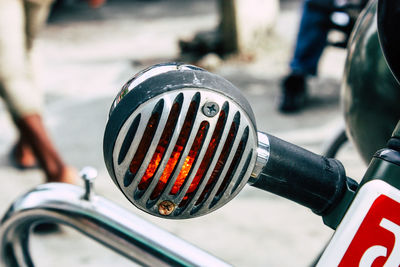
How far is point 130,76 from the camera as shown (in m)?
4.51

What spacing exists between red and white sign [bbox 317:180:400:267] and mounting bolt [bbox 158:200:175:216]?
0.67ft

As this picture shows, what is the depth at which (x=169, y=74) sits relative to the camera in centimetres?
65

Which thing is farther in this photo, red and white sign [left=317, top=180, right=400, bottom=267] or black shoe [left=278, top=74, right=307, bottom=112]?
black shoe [left=278, top=74, right=307, bottom=112]

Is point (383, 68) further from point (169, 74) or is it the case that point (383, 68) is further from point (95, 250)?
point (95, 250)

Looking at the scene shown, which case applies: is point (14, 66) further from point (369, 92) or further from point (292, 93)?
point (292, 93)

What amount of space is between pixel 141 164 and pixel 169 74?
11cm

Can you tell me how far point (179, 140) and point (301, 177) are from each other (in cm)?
19

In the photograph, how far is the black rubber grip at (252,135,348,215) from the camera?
716mm

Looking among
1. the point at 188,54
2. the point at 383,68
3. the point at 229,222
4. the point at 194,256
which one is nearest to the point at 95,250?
the point at 229,222

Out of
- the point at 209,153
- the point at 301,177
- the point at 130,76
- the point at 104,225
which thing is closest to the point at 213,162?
the point at 209,153

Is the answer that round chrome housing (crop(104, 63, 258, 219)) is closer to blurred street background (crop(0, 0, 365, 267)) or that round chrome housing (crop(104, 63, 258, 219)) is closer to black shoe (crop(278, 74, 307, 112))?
blurred street background (crop(0, 0, 365, 267))

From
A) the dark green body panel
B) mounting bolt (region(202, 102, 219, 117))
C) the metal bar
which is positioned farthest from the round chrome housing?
the dark green body panel

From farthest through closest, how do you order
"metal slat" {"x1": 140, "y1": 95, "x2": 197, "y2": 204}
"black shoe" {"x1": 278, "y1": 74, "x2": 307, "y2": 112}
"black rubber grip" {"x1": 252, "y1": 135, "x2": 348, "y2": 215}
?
"black shoe" {"x1": 278, "y1": 74, "x2": 307, "y2": 112} < "black rubber grip" {"x1": 252, "y1": 135, "x2": 348, "y2": 215} < "metal slat" {"x1": 140, "y1": 95, "x2": 197, "y2": 204}

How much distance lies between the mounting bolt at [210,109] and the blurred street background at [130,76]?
1.39 meters
